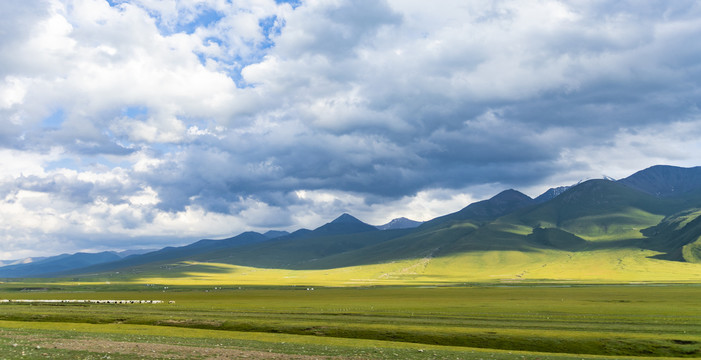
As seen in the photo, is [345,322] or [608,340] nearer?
[608,340]

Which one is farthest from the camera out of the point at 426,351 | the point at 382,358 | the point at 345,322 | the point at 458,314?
the point at 458,314

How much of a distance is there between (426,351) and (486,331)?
16.7 metres

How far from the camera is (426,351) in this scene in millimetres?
43406

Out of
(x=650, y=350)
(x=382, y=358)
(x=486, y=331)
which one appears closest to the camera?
(x=382, y=358)

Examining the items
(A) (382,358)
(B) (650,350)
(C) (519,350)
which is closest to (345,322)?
(C) (519,350)

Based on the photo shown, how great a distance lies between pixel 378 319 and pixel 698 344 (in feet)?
127

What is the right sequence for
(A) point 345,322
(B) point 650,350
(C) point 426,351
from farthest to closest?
(A) point 345,322, (B) point 650,350, (C) point 426,351

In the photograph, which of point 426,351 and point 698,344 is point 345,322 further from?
point 698,344

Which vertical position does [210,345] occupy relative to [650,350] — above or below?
above

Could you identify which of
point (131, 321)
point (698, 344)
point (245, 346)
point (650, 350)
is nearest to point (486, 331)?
point (650, 350)

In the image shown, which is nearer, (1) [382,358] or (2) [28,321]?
(1) [382,358]

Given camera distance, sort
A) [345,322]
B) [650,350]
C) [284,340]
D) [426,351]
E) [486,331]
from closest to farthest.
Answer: [426,351] → [650,350] → [284,340] → [486,331] → [345,322]

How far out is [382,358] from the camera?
37844 mm

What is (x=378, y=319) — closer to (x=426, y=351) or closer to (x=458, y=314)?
(x=458, y=314)
